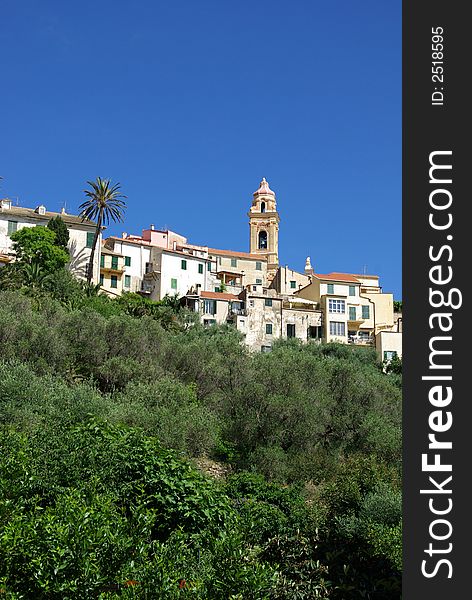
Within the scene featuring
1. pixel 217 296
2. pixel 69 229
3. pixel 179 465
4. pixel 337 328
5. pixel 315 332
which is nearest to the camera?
pixel 179 465

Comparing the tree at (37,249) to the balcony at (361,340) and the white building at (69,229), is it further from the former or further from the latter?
the balcony at (361,340)

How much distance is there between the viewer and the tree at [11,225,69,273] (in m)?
54.1

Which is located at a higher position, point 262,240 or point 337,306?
point 262,240


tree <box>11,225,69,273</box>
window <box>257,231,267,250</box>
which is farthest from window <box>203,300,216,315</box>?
window <box>257,231,267,250</box>

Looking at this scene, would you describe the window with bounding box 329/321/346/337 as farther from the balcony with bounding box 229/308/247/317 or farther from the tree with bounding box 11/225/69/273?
the tree with bounding box 11/225/69/273

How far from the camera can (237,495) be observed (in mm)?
21062

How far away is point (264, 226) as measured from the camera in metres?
93.2

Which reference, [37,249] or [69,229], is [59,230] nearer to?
[69,229]

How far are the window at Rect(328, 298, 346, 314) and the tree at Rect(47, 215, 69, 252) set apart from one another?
2487 cm

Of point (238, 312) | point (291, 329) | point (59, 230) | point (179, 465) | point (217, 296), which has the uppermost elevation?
point (59, 230)

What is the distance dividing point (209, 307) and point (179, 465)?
153 ft

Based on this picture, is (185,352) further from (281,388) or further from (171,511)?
(171,511)

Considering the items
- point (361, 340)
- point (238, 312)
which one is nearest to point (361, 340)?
point (361, 340)

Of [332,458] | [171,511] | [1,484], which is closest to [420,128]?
[1,484]
